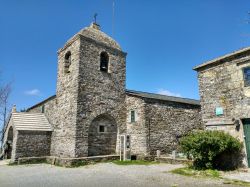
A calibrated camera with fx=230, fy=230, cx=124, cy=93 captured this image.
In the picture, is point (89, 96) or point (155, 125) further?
point (155, 125)

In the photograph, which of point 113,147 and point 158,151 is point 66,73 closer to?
point 113,147

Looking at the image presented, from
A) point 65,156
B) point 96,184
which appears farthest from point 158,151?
point 96,184

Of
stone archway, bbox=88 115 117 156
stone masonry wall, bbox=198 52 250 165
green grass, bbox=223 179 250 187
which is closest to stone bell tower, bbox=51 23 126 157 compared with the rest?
stone archway, bbox=88 115 117 156

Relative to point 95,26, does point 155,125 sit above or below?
below

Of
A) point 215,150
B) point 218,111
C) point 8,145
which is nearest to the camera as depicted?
point 215,150

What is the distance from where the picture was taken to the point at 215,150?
1060cm

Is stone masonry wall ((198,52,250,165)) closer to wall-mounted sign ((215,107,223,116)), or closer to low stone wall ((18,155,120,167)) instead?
wall-mounted sign ((215,107,223,116))

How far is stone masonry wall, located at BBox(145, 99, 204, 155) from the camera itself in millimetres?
16906

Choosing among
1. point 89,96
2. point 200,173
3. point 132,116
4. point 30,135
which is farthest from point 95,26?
point 200,173

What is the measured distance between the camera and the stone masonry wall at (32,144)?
54.4 ft

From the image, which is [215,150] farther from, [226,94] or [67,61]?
[67,61]

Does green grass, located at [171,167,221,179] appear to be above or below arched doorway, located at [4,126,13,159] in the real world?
below

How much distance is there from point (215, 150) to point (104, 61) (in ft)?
36.7

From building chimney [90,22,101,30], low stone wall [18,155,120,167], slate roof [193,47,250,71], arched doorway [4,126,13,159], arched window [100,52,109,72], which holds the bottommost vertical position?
low stone wall [18,155,120,167]
